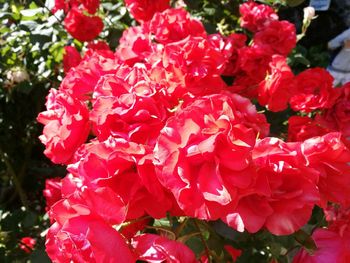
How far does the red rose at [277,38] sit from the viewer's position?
1402 mm

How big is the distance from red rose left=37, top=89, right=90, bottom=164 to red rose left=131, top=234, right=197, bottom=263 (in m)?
0.23

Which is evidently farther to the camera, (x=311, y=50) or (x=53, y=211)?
(x=311, y=50)

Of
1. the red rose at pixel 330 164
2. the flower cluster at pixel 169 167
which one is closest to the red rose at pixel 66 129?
the flower cluster at pixel 169 167

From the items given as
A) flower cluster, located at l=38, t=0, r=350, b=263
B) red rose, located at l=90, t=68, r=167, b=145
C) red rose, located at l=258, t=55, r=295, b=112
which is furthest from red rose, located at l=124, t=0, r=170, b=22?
red rose, located at l=90, t=68, r=167, b=145

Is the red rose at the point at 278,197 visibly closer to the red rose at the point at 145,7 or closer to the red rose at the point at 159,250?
the red rose at the point at 159,250

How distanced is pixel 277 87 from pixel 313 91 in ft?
0.46

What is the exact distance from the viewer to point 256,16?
60.9 inches

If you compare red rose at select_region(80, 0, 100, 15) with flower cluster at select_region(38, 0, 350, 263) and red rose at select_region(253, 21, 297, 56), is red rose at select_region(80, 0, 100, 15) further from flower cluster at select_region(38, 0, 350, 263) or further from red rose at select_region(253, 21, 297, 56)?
flower cluster at select_region(38, 0, 350, 263)

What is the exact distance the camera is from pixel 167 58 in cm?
94

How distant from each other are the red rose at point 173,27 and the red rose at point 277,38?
0.91 ft

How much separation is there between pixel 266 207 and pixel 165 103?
238mm

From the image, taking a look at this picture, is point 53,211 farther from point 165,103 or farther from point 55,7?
point 55,7

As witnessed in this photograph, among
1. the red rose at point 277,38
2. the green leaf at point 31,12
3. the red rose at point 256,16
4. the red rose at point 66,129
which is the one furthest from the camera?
the green leaf at point 31,12

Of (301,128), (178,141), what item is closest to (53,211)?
(178,141)
